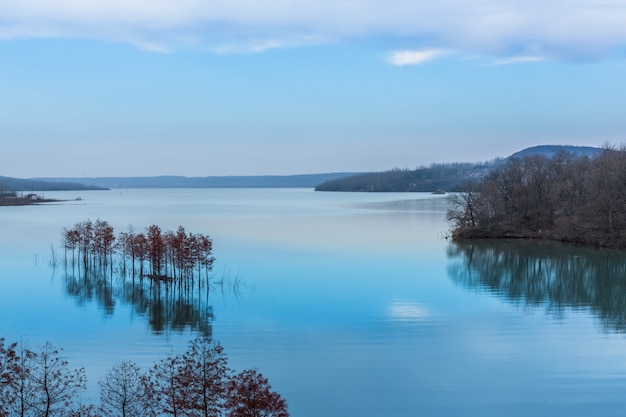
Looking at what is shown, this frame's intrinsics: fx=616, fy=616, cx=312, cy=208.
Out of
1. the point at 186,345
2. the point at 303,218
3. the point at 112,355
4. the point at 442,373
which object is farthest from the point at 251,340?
the point at 303,218

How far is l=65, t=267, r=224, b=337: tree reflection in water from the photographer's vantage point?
22.0 meters

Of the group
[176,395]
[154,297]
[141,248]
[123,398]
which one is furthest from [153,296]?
[176,395]

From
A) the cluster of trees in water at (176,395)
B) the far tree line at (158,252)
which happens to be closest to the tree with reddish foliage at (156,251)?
the far tree line at (158,252)

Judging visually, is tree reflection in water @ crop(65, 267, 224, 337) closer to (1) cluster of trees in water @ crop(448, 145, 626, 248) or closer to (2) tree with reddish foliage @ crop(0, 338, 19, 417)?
(2) tree with reddish foliage @ crop(0, 338, 19, 417)

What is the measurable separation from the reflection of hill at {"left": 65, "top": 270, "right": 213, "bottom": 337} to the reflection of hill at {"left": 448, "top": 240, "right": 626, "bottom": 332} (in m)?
12.6

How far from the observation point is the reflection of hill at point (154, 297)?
72.0ft

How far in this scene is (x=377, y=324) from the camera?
68.7ft

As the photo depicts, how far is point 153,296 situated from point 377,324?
418 inches

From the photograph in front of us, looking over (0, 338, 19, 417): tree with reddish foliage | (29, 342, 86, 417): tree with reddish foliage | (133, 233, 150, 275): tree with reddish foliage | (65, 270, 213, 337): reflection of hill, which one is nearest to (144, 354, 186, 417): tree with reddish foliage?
(29, 342, 86, 417): tree with reddish foliage

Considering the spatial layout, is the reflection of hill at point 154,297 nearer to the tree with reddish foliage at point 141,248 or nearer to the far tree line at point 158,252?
the far tree line at point 158,252

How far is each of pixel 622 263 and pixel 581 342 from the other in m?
19.0

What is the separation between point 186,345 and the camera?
736 inches

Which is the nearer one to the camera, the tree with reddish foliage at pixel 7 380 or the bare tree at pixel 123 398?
the tree with reddish foliage at pixel 7 380

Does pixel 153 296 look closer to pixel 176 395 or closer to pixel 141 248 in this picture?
pixel 141 248
